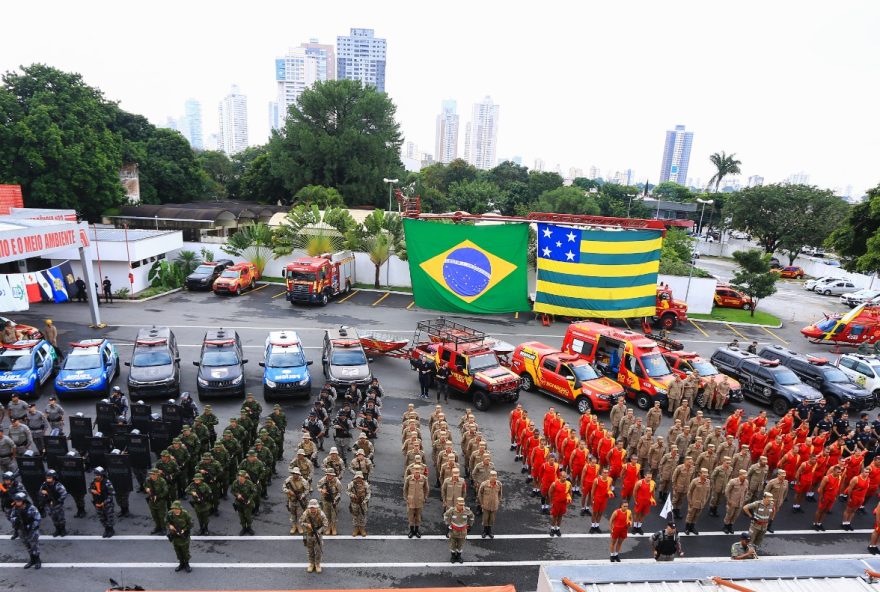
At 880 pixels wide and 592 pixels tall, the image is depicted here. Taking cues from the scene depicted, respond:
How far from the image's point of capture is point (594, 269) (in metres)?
18.6

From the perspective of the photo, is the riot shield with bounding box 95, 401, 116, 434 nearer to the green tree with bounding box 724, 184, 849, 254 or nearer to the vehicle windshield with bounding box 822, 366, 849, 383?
the vehicle windshield with bounding box 822, 366, 849, 383

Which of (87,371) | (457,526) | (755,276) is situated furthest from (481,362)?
(755,276)

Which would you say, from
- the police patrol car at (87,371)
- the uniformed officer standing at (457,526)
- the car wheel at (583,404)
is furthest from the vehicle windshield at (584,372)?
the police patrol car at (87,371)

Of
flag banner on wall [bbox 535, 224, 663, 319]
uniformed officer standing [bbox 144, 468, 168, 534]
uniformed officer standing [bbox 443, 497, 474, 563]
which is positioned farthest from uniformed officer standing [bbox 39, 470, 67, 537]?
flag banner on wall [bbox 535, 224, 663, 319]

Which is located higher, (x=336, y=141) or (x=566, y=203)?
(x=336, y=141)

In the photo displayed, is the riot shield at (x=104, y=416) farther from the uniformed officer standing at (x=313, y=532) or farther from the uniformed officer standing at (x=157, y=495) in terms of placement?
the uniformed officer standing at (x=313, y=532)

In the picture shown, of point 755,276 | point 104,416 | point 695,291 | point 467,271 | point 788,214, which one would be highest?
point 788,214

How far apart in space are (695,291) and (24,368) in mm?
30218

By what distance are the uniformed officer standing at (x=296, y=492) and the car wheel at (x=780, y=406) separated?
→ 15129mm

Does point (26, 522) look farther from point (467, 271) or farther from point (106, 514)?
point (467, 271)

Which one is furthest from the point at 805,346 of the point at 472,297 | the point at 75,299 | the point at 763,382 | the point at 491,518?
the point at 75,299

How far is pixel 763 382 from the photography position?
17609 millimetres

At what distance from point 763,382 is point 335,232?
80.7 feet

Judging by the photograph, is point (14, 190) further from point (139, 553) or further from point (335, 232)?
point (139, 553)
